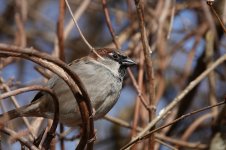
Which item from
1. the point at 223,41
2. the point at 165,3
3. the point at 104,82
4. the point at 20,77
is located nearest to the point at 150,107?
the point at 104,82

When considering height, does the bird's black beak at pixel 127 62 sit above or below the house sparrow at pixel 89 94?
above

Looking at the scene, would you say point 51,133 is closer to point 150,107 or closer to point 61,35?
point 150,107

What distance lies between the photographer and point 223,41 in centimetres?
321

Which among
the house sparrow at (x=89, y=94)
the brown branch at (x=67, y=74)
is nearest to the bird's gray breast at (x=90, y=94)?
the house sparrow at (x=89, y=94)

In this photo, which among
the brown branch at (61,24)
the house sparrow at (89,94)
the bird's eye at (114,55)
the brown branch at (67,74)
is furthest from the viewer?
the bird's eye at (114,55)

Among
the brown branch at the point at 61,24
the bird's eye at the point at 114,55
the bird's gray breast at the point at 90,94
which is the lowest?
the bird's gray breast at the point at 90,94

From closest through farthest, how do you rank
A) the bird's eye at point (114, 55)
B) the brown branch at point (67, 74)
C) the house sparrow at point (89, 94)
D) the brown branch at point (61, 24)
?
the brown branch at point (67, 74), the house sparrow at point (89, 94), the brown branch at point (61, 24), the bird's eye at point (114, 55)

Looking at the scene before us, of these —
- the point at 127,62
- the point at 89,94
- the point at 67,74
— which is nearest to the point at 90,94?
the point at 89,94

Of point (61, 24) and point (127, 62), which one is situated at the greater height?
point (61, 24)

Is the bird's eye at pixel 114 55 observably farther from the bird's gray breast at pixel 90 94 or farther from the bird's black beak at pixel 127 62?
the bird's gray breast at pixel 90 94

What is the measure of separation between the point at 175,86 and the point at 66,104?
1.55 meters

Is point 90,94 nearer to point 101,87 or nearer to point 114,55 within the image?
point 101,87

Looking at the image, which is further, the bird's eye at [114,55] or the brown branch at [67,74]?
the bird's eye at [114,55]

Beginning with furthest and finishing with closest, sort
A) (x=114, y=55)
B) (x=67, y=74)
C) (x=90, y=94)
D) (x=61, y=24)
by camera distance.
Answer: (x=114, y=55) < (x=61, y=24) < (x=90, y=94) < (x=67, y=74)
